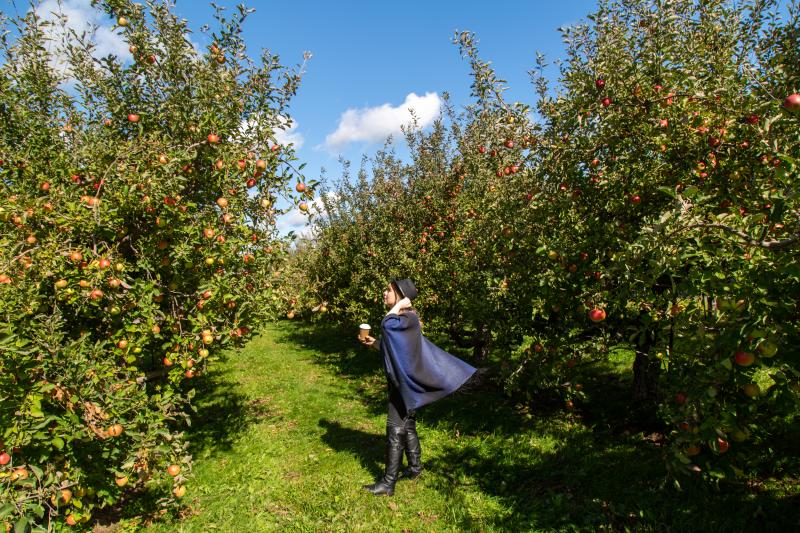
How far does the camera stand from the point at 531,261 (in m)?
5.94

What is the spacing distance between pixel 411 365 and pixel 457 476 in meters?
1.69

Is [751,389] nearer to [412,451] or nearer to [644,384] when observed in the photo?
[412,451]

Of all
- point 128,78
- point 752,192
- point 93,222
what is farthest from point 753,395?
point 128,78

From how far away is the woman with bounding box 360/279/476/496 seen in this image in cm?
521

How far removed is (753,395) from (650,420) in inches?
167

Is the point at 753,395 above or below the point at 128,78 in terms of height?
below

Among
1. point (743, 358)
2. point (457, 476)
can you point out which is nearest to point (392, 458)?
point (457, 476)

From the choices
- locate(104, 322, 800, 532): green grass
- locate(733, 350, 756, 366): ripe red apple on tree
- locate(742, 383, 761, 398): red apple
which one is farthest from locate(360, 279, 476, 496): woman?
locate(733, 350, 756, 366): ripe red apple on tree

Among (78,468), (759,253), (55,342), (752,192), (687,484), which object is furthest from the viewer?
(687,484)

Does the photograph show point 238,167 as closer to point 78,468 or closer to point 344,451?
point 78,468

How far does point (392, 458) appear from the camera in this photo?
A: 17.4 ft

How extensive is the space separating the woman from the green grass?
20.6 inches

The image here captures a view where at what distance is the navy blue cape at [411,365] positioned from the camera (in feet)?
17.1

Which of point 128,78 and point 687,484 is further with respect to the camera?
point 128,78
